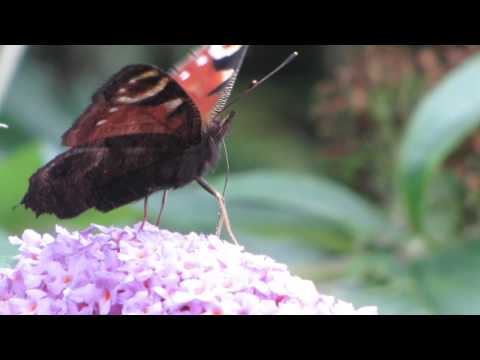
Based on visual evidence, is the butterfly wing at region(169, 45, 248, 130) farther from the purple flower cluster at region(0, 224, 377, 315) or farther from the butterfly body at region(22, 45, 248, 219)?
the purple flower cluster at region(0, 224, 377, 315)

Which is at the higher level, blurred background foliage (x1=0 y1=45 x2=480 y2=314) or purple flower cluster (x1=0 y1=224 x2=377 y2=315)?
blurred background foliage (x1=0 y1=45 x2=480 y2=314)

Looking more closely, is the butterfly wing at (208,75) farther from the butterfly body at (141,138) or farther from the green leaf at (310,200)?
the green leaf at (310,200)

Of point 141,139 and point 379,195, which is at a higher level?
point 379,195

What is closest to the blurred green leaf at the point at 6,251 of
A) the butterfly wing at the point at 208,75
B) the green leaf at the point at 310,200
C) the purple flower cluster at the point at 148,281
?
the purple flower cluster at the point at 148,281

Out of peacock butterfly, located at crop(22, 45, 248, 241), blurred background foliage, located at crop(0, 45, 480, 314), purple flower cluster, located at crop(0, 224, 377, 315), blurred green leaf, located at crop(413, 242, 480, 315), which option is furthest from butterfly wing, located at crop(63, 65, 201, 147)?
blurred green leaf, located at crop(413, 242, 480, 315)

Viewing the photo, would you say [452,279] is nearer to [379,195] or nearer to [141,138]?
[379,195]

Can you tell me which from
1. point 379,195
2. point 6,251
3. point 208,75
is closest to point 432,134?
point 379,195
